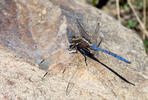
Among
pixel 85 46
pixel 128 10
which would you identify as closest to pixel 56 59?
pixel 85 46

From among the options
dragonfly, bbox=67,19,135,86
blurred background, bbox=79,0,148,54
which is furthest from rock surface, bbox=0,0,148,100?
blurred background, bbox=79,0,148,54

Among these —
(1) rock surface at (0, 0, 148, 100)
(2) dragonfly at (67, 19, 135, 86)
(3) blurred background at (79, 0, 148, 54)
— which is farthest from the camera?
(3) blurred background at (79, 0, 148, 54)

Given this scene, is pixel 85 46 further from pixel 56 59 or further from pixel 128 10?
pixel 128 10

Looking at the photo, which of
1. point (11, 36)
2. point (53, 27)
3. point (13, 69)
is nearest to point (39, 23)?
point (53, 27)

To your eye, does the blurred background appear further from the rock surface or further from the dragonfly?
the dragonfly

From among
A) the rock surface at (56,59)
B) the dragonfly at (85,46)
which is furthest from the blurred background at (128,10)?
the dragonfly at (85,46)

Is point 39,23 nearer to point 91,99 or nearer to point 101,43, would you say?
point 101,43

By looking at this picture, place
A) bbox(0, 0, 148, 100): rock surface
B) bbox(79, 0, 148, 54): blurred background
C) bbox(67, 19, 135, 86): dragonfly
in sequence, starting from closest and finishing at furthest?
bbox(0, 0, 148, 100): rock surface → bbox(67, 19, 135, 86): dragonfly → bbox(79, 0, 148, 54): blurred background

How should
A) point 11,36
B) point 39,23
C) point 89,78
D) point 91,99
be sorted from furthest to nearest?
point 39,23 < point 11,36 < point 89,78 < point 91,99
